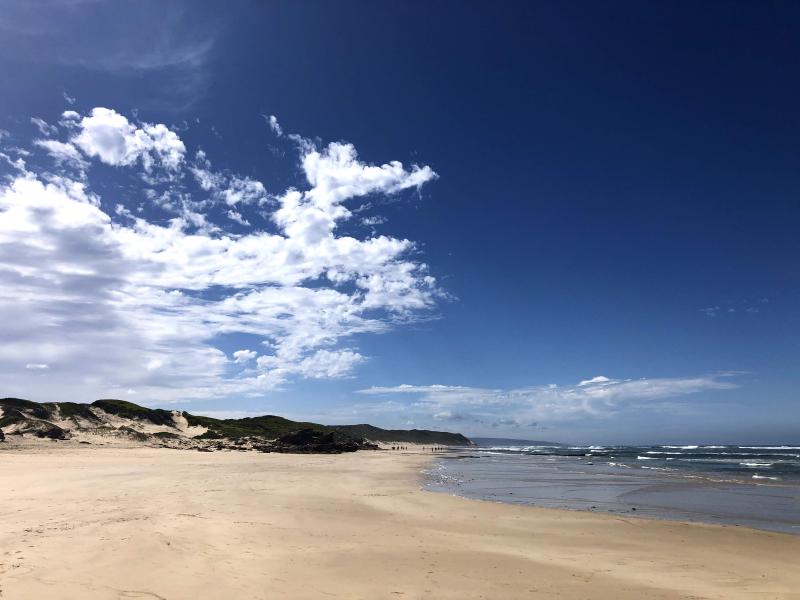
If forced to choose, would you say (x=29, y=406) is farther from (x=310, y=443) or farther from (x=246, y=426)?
(x=246, y=426)

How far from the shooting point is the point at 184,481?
24609 mm

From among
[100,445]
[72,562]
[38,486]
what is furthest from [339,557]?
[100,445]

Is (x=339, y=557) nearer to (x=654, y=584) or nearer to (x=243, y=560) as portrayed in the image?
(x=243, y=560)

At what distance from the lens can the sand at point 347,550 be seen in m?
8.92

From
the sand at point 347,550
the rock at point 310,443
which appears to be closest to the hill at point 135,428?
the rock at point 310,443

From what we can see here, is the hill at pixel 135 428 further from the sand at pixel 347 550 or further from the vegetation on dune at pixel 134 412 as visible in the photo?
the sand at pixel 347 550

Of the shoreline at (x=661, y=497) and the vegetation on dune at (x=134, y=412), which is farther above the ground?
the vegetation on dune at (x=134, y=412)

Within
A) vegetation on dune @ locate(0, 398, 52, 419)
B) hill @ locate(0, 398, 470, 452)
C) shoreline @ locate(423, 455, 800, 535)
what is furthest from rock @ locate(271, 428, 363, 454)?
shoreline @ locate(423, 455, 800, 535)

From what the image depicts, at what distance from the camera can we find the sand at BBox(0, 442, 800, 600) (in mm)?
8922

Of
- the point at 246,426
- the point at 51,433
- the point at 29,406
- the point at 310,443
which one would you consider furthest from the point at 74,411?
the point at 246,426

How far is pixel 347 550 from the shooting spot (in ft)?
39.2

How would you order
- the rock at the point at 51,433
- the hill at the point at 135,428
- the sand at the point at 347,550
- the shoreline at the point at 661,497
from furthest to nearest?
the hill at the point at 135,428
the rock at the point at 51,433
the shoreline at the point at 661,497
the sand at the point at 347,550

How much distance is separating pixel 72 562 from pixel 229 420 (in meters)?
100

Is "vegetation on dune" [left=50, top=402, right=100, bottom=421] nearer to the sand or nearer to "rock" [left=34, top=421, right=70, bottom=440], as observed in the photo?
"rock" [left=34, top=421, right=70, bottom=440]
